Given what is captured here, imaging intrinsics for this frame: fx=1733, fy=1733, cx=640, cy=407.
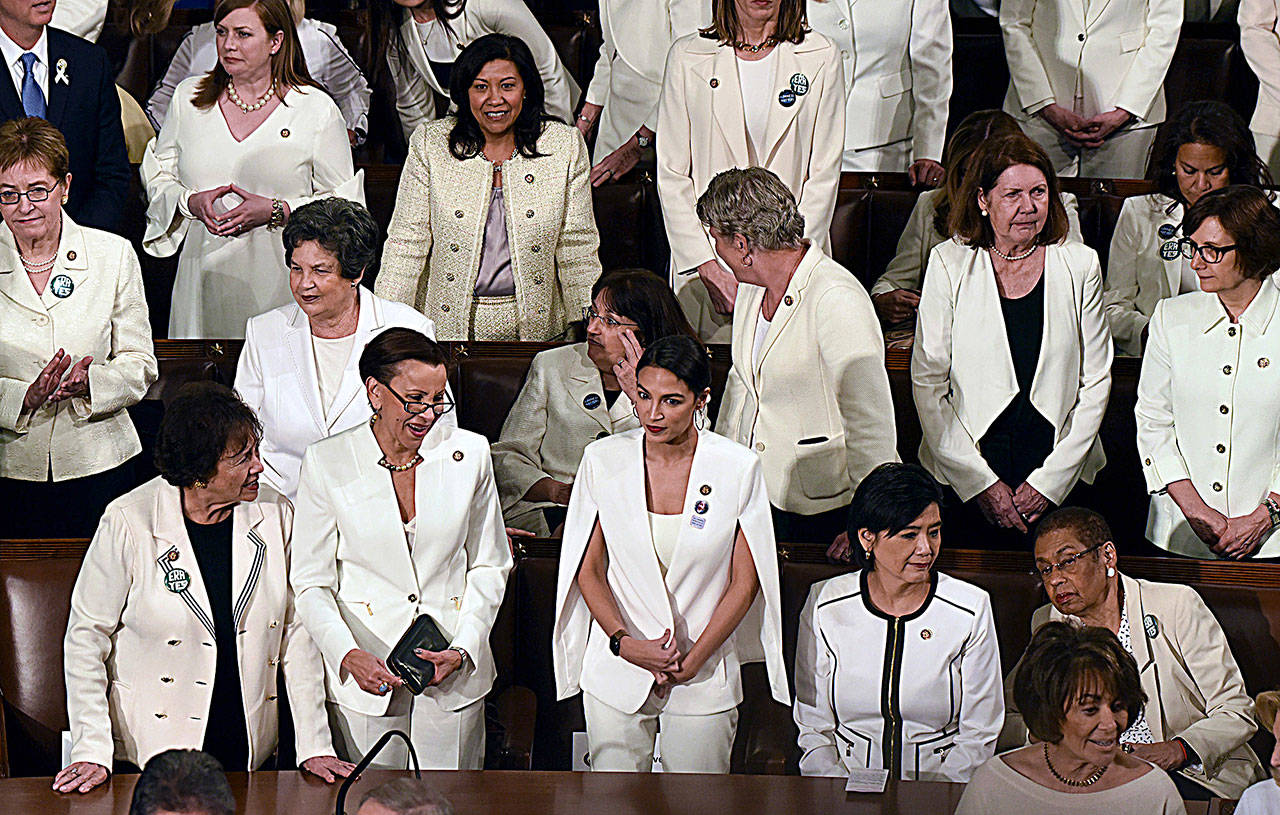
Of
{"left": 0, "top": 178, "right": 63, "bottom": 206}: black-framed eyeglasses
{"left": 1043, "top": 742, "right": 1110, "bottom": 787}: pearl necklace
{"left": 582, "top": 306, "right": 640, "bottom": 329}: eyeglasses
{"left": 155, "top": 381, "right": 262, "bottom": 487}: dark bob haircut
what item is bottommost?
{"left": 1043, "top": 742, "right": 1110, "bottom": 787}: pearl necklace

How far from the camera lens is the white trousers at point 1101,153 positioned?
4.91m

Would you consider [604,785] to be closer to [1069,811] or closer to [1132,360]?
[1069,811]

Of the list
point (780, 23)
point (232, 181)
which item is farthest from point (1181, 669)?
point (232, 181)

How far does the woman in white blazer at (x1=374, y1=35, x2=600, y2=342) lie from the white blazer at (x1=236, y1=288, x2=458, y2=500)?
0.60 m

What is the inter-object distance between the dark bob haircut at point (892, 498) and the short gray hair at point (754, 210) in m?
0.55

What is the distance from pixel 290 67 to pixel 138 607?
1598mm

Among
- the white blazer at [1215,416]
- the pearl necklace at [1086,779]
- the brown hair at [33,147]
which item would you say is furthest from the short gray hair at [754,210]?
the brown hair at [33,147]

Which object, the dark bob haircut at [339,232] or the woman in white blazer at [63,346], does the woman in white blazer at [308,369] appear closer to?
the dark bob haircut at [339,232]

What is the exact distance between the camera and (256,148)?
4102 mm

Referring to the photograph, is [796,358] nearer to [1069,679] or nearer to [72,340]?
[1069,679]

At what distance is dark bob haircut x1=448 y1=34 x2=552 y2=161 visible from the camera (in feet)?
13.2

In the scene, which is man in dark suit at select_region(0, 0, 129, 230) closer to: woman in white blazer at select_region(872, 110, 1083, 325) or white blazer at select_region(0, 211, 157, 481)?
white blazer at select_region(0, 211, 157, 481)

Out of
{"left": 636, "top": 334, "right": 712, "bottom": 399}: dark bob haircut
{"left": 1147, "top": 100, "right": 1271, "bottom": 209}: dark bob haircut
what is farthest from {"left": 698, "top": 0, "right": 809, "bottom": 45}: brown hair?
{"left": 636, "top": 334, "right": 712, "bottom": 399}: dark bob haircut

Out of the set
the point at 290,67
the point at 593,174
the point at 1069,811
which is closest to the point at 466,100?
the point at 290,67
